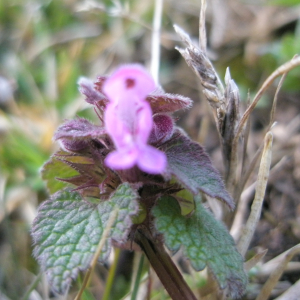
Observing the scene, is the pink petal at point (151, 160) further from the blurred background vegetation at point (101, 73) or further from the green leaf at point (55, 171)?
the blurred background vegetation at point (101, 73)

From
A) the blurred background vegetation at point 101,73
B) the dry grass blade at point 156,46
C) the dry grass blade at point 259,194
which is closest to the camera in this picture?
the dry grass blade at point 259,194

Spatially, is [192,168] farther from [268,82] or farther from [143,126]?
[268,82]

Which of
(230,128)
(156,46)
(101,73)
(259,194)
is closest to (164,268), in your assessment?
(259,194)

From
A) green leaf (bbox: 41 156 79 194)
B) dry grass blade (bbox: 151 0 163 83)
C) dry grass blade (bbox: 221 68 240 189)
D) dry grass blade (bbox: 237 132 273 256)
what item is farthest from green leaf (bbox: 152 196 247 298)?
dry grass blade (bbox: 151 0 163 83)

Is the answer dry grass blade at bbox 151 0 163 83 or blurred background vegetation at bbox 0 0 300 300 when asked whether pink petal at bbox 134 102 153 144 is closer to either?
blurred background vegetation at bbox 0 0 300 300

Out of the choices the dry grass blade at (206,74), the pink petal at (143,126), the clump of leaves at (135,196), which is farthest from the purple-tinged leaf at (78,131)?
the dry grass blade at (206,74)

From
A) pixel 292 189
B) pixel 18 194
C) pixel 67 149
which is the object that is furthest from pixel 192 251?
pixel 18 194
